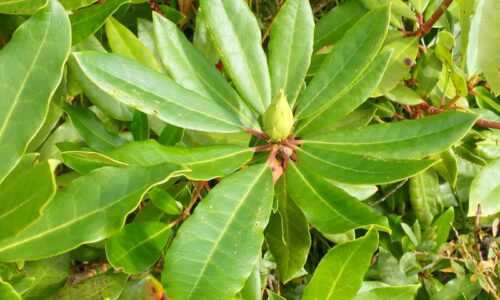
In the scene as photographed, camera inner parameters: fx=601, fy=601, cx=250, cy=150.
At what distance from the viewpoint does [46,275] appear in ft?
3.92

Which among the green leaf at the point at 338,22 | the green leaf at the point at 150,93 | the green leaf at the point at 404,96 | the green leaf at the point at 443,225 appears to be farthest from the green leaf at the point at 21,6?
the green leaf at the point at 443,225

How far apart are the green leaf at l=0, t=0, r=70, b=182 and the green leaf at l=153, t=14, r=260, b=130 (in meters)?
0.28

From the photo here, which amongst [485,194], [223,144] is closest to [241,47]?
[223,144]

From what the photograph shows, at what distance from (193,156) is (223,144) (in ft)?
0.35

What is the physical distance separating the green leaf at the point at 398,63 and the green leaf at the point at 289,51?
0.94ft

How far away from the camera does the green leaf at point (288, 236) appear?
49.0 inches

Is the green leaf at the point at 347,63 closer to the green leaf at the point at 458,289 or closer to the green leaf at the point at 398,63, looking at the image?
the green leaf at the point at 398,63

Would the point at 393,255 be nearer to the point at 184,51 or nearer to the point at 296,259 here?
the point at 296,259

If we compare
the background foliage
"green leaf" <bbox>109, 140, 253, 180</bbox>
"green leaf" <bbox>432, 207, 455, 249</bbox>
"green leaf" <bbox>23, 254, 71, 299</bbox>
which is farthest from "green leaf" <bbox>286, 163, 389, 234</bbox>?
"green leaf" <bbox>432, 207, 455, 249</bbox>

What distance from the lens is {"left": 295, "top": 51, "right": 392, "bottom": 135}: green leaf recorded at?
1.17 meters

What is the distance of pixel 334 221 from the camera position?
98cm

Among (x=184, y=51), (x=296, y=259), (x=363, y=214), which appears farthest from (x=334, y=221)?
(x=184, y=51)

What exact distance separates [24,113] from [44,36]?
0.12 m

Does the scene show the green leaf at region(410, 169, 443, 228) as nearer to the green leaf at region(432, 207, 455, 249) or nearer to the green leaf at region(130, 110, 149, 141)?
the green leaf at region(432, 207, 455, 249)
